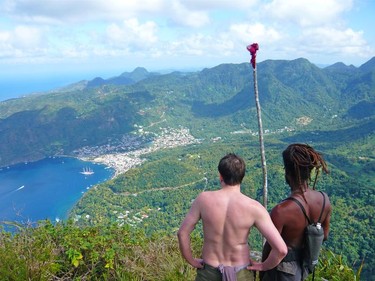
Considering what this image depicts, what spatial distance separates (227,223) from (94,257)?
83.7 inches

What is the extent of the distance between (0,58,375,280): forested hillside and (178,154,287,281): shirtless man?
2.46 m

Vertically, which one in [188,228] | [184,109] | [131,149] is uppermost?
[188,228]

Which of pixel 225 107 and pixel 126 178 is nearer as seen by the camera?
pixel 126 178

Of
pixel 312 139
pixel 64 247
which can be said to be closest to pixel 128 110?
pixel 312 139

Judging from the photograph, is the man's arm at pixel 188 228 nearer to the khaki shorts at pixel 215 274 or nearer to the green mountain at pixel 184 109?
the khaki shorts at pixel 215 274

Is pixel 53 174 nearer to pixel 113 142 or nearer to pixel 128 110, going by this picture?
pixel 113 142

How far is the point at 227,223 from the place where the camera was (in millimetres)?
2262

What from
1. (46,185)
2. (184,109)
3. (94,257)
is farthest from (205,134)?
(94,257)

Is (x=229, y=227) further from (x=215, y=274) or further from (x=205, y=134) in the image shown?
(x=205, y=134)

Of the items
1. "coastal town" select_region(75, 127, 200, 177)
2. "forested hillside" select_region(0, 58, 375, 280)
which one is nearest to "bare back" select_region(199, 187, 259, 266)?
"forested hillside" select_region(0, 58, 375, 280)

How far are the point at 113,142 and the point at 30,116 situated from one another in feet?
107

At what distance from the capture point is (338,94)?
141625 mm

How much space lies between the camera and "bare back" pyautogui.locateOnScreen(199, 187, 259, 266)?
7.33 ft

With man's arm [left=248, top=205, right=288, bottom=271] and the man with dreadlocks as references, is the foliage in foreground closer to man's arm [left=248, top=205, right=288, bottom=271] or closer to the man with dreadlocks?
the man with dreadlocks
